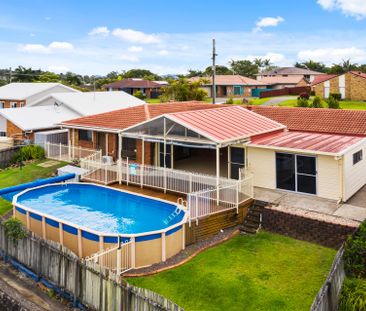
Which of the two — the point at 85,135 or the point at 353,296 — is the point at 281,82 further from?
A: the point at 353,296

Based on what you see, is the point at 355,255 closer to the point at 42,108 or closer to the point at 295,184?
the point at 295,184

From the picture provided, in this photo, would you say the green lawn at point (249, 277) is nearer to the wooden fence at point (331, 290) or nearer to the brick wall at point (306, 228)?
the brick wall at point (306, 228)

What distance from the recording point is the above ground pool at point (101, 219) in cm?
1560

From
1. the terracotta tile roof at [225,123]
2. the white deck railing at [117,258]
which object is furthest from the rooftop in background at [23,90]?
the white deck railing at [117,258]

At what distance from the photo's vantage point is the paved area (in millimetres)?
17922

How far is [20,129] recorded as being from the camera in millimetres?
34875

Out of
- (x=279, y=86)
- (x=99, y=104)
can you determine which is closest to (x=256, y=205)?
(x=99, y=104)

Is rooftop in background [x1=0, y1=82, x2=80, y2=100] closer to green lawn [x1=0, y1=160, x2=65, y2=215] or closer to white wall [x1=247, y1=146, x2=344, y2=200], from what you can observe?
green lawn [x1=0, y1=160, x2=65, y2=215]

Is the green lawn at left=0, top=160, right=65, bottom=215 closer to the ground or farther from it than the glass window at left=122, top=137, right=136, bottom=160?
closer to the ground

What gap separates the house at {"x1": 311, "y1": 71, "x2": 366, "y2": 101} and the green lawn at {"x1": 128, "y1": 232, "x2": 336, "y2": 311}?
1711 inches

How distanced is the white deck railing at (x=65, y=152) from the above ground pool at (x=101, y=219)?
222 inches

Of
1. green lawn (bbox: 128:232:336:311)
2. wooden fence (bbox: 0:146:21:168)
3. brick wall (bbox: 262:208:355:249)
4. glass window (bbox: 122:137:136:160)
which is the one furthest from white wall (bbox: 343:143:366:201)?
wooden fence (bbox: 0:146:21:168)

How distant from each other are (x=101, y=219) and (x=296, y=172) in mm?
9100

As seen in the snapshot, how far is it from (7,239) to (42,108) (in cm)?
2536
